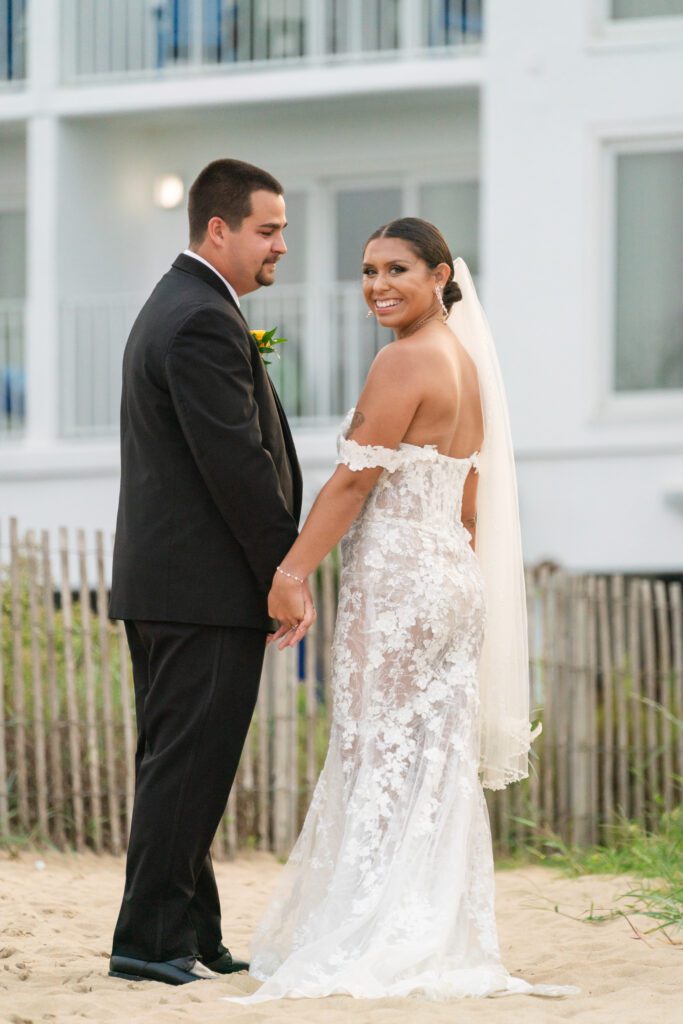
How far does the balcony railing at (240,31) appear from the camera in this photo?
13344mm

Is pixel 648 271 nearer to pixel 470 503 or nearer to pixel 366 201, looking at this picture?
pixel 366 201

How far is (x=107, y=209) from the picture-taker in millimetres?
14070

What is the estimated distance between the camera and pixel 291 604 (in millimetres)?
4258

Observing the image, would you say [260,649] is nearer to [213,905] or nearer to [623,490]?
[213,905]

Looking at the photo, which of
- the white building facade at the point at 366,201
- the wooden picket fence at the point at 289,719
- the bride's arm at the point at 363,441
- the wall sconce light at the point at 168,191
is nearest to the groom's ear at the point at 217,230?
the bride's arm at the point at 363,441

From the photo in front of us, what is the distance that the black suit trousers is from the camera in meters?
4.24

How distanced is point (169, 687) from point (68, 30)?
1059 centimetres

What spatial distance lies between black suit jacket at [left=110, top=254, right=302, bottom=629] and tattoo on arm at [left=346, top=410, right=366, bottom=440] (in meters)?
0.24

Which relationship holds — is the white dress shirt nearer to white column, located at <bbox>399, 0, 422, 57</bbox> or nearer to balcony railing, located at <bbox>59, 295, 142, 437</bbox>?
balcony railing, located at <bbox>59, 295, 142, 437</bbox>

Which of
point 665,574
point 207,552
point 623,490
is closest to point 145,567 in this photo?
point 207,552

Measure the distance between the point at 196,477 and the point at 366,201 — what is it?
10079 millimetres

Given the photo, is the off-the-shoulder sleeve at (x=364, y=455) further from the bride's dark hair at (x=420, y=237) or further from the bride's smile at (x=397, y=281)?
the bride's dark hair at (x=420, y=237)

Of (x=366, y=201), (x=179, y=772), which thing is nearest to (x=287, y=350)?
(x=366, y=201)

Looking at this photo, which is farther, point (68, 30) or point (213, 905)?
point (68, 30)
